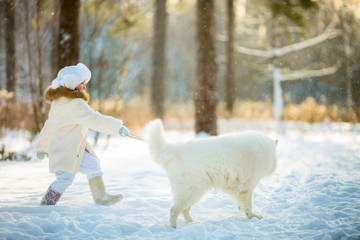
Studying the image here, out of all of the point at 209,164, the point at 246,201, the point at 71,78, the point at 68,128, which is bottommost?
the point at 246,201

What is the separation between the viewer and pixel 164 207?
12.5ft

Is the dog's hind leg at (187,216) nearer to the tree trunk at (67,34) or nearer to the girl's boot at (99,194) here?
the girl's boot at (99,194)

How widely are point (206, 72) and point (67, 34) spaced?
10.3 feet

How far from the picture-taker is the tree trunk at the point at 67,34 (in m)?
6.70

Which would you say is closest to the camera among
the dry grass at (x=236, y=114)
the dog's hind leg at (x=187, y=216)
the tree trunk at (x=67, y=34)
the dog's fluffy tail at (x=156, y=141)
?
the dog's fluffy tail at (x=156, y=141)

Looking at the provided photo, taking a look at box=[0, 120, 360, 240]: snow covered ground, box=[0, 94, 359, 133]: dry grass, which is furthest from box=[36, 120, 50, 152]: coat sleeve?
box=[0, 94, 359, 133]: dry grass

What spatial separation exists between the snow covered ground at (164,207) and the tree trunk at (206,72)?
184 cm

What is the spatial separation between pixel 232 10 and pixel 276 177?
11.2m

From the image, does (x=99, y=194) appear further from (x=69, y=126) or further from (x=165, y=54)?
(x=165, y=54)

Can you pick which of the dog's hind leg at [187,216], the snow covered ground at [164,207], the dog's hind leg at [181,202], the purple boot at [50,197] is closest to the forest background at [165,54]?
the snow covered ground at [164,207]

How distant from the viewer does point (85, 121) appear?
11.2 ft

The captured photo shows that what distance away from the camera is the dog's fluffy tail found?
3.26 metres

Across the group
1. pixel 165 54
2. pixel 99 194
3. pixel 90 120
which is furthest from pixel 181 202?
pixel 165 54

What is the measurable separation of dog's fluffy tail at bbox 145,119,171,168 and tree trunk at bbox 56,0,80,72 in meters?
4.12
